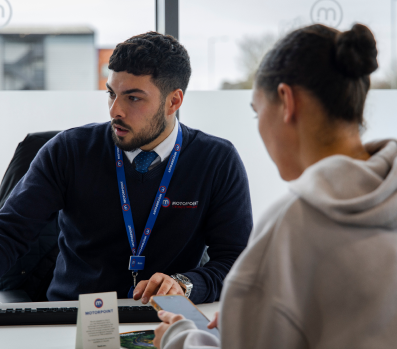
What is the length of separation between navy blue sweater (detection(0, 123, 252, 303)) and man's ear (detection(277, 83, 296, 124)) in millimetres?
825

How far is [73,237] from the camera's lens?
155 centimetres

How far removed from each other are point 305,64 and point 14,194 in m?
1.17

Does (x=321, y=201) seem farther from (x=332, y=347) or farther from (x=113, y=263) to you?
(x=113, y=263)

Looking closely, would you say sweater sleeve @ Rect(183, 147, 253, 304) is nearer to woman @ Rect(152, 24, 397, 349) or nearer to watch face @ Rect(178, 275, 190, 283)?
watch face @ Rect(178, 275, 190, 283)

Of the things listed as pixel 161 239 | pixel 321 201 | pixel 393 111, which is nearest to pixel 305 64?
pixel 321 201

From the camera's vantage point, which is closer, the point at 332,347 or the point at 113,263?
the point at 332,347

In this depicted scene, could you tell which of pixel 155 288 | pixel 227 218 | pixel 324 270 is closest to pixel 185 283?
pixel 155 288

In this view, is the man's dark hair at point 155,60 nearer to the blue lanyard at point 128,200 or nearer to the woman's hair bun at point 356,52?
the blue lanyard at point 128,200

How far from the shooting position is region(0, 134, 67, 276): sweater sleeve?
141 cm

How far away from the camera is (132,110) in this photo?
5.18ft

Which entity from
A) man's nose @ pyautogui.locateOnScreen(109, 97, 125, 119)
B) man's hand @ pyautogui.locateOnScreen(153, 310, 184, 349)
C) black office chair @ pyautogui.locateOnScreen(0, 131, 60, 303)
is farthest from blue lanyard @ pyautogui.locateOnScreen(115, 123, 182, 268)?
man's hand @ pyautogui.locateOnScreen(153, 310, 184, 349)

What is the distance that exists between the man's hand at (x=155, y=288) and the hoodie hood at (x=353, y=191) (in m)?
0.64

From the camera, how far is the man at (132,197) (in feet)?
Result: 4.90

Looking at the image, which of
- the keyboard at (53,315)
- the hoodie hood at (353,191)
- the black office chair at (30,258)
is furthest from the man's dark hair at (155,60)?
the hoodie hood at (353,191)
